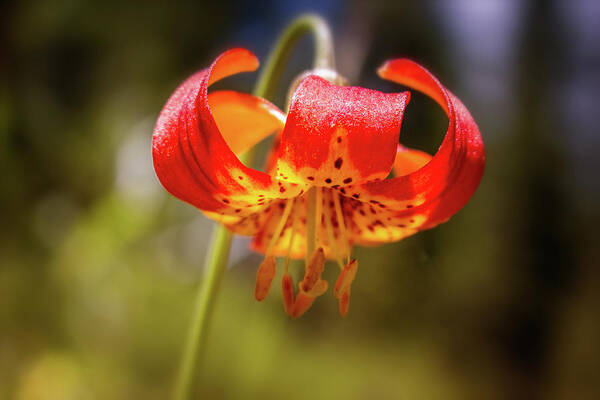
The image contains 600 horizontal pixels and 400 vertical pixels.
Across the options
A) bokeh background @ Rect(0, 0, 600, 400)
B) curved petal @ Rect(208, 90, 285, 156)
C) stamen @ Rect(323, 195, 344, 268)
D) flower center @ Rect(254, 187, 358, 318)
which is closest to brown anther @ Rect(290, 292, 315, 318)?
flower center @ Rect(254, 187, 358, 318)

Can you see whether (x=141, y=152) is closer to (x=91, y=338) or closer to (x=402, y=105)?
(x=91, y=338)

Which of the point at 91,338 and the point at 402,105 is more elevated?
A: the point at 402,105

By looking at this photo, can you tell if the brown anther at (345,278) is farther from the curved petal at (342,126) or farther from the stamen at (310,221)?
the curved petal at (342,126)

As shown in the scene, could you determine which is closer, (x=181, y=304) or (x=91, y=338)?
(x=91, y=338)

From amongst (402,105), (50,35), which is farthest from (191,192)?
(50,35)

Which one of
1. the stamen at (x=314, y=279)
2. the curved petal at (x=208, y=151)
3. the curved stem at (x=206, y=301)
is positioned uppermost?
the curved petal at (x=208, y=151)

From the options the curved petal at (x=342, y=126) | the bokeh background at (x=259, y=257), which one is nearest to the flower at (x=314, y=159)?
the curved petal at (x=342, y=126)

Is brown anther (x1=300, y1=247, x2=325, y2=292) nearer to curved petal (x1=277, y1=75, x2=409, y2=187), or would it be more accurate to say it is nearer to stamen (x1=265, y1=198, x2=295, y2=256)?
stamen (x1=265, y1=198, x2=295, y2=256)
